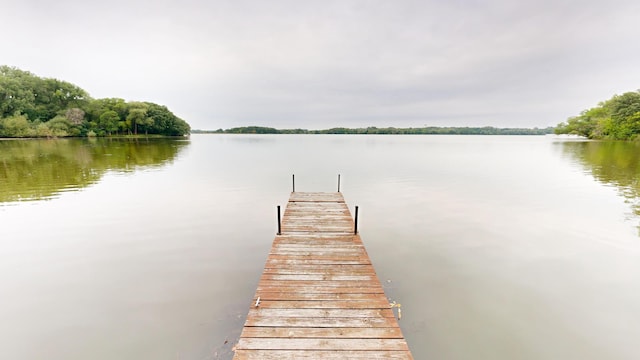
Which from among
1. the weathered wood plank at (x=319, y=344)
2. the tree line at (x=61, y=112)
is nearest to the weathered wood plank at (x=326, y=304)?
the weathered wood plank at (x=319, y=344)

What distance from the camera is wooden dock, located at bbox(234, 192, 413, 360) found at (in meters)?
4.31

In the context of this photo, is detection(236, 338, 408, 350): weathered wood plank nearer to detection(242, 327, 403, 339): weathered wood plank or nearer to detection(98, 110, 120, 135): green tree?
detection(242, 327, 403, 339): weathered wood plank

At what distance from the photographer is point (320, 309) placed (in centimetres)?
534

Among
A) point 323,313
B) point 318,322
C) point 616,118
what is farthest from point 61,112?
point 616,118

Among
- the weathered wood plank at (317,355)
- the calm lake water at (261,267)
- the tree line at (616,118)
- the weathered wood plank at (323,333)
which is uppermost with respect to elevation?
the tree line at (616,118)

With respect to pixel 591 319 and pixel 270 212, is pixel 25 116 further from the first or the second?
pixel 591 319

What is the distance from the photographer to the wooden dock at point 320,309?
4.31 m

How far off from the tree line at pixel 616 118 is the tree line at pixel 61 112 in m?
147

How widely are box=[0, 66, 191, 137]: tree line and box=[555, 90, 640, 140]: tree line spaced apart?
14739 cm

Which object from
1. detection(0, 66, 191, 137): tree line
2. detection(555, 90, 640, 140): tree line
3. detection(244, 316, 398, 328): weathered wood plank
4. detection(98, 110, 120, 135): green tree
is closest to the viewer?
detection(244, 316, 398, 328): weathered wood plank

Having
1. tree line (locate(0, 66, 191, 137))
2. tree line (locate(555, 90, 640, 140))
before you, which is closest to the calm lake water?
tree line (locate(555, 90, 640, 140))

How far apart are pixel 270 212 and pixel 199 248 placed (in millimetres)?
4998

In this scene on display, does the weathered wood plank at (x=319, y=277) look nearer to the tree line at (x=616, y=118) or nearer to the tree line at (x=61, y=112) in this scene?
the tree line at (x=616, y=118)

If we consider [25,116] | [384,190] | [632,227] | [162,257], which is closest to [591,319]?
[632,227]
